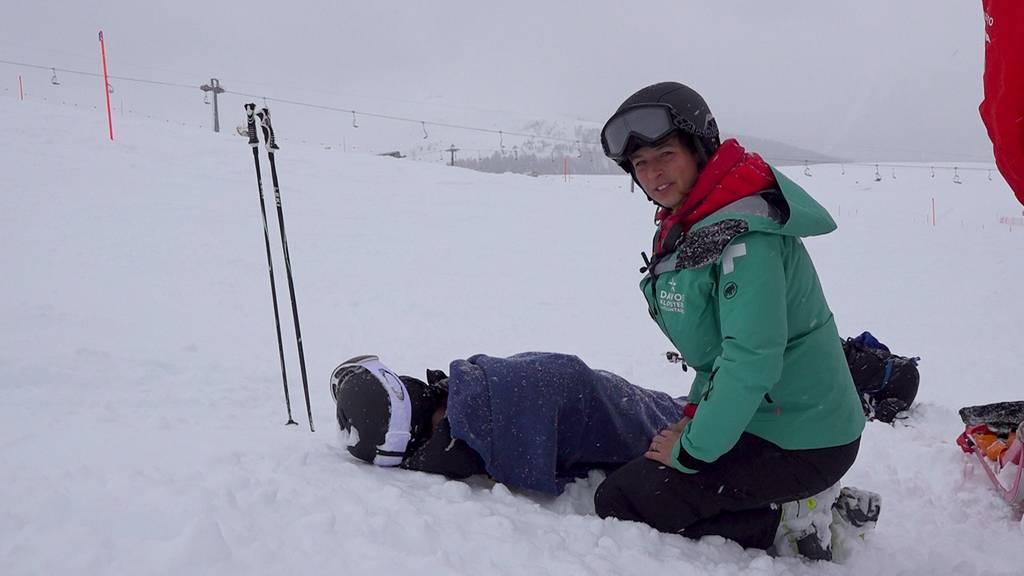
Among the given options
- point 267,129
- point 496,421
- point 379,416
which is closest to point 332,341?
point 267,129

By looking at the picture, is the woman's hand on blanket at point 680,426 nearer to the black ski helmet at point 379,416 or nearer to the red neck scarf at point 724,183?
the red neck scarf at point 724,183

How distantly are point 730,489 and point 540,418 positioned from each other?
82cm

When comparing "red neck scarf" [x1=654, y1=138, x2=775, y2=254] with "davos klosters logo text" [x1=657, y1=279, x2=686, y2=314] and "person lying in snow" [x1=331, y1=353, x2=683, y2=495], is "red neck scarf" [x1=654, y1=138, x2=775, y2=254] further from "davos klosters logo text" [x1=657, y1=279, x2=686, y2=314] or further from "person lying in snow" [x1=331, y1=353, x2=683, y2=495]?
"person lying in snow" [x1=331, y1=353, x2=683, y2=495]

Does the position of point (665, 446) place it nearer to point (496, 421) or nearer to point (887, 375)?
point (496, 421)

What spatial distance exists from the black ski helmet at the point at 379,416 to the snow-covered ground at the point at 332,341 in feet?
0.36

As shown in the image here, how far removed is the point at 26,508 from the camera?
1.83m

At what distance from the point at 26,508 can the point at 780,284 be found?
2433 mm

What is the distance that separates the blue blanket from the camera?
9.16 feet

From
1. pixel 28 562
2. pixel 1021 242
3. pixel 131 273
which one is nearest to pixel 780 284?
pixel 28 562

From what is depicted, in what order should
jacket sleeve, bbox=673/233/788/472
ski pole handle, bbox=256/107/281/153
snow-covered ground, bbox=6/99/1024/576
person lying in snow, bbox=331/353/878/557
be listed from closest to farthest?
snow-covered ground, bbox=6/99/1024/576
jacket sleeve, bbox=673/233/788/472
person lying in snow, bbox=331/353/878/557
ski pole handle, bbox=256/107/281/153

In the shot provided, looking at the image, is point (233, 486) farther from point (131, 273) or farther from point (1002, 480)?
point (131, 273)

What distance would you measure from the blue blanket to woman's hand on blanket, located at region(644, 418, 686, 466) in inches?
13.3

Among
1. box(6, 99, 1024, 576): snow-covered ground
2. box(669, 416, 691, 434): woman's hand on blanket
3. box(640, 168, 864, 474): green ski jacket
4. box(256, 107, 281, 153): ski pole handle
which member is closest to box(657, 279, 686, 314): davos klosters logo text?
box(640, 168, 864, 474): green ski jacket

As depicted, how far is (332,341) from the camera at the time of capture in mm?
6965
